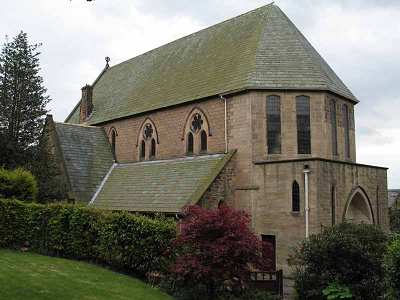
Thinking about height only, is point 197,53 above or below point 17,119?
above

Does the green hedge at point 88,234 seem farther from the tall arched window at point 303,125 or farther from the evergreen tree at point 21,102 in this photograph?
the tall arched window at point 303,125

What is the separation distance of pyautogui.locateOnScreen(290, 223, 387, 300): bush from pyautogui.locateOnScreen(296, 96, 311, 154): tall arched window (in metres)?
7.68

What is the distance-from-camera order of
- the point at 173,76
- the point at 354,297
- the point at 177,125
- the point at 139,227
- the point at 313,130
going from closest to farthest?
the point at 354,297 → the point at 139,227 → the point at 313,130 → the point at 177,125 → the point at 173,76

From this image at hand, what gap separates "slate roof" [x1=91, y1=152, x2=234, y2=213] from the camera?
23.3 m

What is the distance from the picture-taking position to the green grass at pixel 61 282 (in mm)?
13609

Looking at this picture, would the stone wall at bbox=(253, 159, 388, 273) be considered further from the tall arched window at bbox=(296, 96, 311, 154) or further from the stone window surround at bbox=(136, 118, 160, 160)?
the stone window surround at bbox=(136, 118, 160, 160)

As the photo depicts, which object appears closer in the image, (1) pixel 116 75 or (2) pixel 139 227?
(2) pixel 139 227

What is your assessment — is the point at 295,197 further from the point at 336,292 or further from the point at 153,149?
the point at 153,149

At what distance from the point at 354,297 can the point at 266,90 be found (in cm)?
1224

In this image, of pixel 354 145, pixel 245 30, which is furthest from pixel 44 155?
pixel 354 145

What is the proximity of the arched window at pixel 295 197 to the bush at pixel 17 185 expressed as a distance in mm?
12998

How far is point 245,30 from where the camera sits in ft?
96.1

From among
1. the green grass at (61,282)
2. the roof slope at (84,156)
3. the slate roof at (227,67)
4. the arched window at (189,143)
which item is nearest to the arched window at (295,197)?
the slate roof at (227,67)

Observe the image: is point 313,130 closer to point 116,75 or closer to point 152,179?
point 152,179
